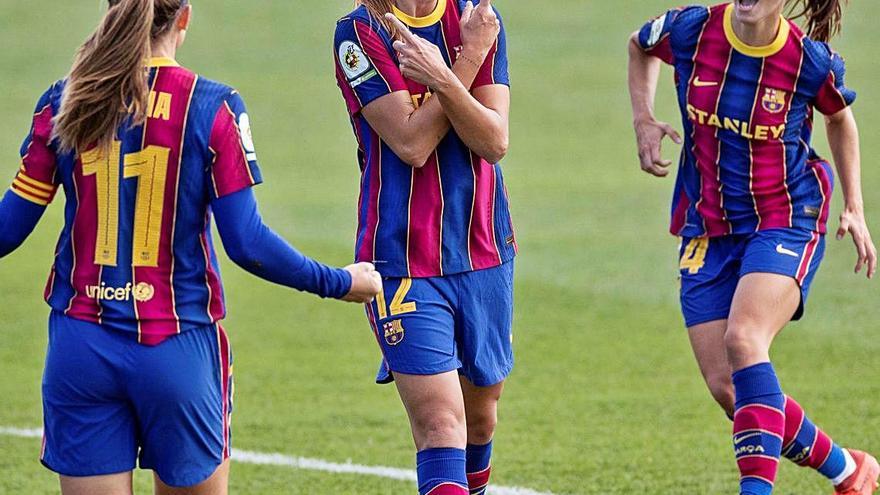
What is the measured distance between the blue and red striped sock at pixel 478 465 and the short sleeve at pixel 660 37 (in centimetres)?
182

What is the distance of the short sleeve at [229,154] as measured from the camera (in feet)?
12.8

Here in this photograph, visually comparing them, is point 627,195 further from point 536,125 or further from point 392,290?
point 392,290

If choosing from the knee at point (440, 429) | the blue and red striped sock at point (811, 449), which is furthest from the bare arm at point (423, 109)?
the blue and red striped sock at point (811, 449)

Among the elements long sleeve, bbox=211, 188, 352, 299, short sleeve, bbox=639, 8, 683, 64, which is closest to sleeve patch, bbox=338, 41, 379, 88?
long sleeve, bbox=211, 188, 352, 299

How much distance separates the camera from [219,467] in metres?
4.13

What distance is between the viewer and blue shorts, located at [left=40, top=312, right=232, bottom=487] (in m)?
3.94

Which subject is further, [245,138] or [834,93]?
[834,93]

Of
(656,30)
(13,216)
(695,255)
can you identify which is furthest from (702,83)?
(13,216)

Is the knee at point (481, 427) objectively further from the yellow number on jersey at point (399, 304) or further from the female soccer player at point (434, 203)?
the yellow number on jersey at point (399, 304)

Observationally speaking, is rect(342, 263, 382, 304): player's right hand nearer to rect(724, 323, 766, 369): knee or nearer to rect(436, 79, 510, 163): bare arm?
rect(436, 79, 510, 163): bare arm

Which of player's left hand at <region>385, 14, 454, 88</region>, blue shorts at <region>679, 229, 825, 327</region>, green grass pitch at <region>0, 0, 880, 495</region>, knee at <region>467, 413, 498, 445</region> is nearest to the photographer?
player's left hand at <region>385, 14, 454, 88</region>

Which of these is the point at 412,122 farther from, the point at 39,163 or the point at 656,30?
the point at 656,30

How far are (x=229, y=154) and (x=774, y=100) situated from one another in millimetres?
2602

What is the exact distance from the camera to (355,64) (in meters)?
4.75
